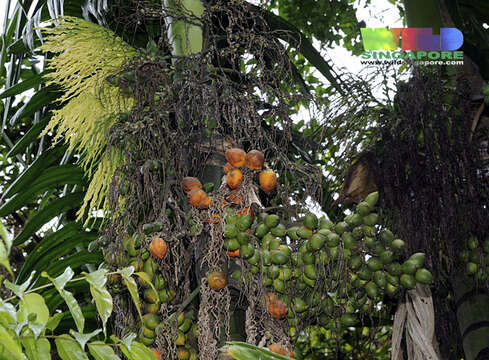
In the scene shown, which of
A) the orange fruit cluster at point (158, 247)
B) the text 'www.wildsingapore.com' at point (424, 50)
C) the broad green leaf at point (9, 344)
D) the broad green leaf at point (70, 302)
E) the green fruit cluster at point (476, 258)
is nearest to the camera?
the broad green leaf at point (9, 344)

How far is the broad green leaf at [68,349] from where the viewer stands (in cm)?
90

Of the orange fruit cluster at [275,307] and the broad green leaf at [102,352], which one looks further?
the orange fruit cluster at [275,307]

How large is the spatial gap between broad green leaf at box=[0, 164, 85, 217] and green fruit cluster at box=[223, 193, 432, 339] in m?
0.87

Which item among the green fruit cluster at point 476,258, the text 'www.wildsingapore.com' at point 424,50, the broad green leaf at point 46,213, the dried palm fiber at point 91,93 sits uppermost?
the text 'www.wildsingapore.com' at point 424,50

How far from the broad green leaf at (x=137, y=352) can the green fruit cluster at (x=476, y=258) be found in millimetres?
1206

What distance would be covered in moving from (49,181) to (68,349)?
1237mm

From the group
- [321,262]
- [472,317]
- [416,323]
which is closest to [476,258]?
[472,317]

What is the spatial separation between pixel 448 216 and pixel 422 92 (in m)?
0.41

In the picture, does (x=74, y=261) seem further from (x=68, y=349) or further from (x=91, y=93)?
(x=68, y=349)

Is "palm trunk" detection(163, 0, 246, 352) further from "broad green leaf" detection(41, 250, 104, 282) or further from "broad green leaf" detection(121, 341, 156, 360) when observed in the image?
"broad green leaf" detection(41, 250, 104, 282)

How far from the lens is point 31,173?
6.82 feet

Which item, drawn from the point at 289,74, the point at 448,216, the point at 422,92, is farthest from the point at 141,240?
the point at 422,92

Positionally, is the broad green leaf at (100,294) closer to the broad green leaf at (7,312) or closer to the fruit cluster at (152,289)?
the broad green leaf at (7,312)

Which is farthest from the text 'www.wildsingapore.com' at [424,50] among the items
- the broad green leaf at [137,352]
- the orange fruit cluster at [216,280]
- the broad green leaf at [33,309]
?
the broad green leaf at [33,309]
